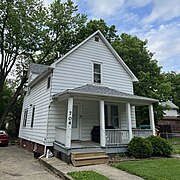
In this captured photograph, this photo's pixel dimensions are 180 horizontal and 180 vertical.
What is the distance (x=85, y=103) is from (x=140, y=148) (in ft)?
12.8

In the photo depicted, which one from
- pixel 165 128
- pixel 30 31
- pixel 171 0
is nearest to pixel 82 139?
pixel 171 0

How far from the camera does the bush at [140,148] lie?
804 cm

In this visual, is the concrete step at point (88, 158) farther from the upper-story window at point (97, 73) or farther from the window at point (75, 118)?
the upper-story window at point (97, 73)

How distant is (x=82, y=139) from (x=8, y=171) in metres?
4.17

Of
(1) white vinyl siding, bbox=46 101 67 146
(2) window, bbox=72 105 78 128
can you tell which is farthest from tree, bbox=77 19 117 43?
(1) white vinyl siding, bbox=46 101 67 146

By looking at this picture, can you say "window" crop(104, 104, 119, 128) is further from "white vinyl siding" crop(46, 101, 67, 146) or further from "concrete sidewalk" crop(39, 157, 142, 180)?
"concrete sidewalk" crop(39, 157, 142, 180)

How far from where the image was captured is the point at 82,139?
9.75 m

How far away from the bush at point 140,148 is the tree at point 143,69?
26.2 feet

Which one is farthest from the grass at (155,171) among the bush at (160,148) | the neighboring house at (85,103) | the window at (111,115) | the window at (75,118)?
the window at (111,115)

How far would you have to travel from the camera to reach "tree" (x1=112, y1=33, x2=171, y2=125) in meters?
16.3

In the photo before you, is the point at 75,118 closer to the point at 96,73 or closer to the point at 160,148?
the point at 96,73

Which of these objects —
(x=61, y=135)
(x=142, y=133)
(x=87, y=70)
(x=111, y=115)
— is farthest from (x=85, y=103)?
(x=142, y=133)

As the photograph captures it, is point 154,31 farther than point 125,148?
Yes

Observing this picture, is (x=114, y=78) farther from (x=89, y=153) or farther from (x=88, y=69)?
(x=89, y=153)
